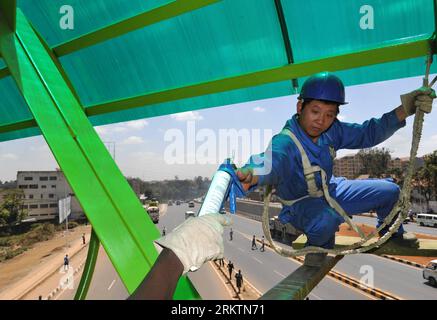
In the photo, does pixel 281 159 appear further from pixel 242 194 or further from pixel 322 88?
pixel 322 88

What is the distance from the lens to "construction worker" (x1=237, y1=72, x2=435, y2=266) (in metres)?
1.83

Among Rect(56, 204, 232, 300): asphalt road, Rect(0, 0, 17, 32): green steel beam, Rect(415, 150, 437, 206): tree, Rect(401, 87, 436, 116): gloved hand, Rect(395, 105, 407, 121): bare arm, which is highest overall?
Rect(0, 0, 17, 32): green steel beam

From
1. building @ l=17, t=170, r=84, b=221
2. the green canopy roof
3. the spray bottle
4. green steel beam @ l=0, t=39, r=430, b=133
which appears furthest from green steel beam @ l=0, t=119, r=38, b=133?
building @ l=17, t=170, r=84, b=221

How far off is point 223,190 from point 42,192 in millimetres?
63571

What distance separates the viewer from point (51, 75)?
7.68ft

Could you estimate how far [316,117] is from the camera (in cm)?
192

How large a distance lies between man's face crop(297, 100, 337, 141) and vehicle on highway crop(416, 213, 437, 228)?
33954mm

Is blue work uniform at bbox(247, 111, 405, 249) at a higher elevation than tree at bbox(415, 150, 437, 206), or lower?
higher

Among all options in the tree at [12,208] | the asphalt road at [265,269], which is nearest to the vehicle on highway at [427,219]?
the asphalt road at [265,269]

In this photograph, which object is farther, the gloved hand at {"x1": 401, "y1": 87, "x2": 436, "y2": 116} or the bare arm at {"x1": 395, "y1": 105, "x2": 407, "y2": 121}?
the bare arm at {"x1": 395, "y1": 105, "x2": 407, "y2": 121}

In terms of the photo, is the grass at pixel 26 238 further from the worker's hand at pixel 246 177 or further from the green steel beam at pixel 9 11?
the worker's hand at pixel 246 177

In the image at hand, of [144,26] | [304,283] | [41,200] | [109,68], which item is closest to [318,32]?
[144,26]

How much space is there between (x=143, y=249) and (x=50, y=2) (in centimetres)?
204
